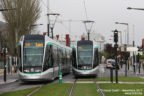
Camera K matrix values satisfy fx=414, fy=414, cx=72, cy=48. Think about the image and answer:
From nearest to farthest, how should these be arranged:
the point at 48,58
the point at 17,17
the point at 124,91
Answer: the point at 124,91 → the point at 48,58 → the point at 17,17

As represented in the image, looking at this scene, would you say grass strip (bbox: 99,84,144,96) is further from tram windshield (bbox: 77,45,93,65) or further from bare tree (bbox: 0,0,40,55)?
bare tree (bbox: 0,0,40,55)

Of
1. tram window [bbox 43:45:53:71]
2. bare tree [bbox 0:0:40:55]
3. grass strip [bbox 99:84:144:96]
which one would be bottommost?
grass strip [bbox 99:84:144:96]

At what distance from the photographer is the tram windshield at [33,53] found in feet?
93.5

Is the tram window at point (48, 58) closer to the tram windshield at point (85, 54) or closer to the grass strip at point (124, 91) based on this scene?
the tram windshield at point (85, 54)

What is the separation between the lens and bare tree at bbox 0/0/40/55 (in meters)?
59.9

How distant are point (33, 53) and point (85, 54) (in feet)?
25.8

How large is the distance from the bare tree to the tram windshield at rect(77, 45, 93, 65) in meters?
25.6

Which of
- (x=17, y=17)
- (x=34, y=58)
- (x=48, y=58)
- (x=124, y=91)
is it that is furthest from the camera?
(x=17, y=17)

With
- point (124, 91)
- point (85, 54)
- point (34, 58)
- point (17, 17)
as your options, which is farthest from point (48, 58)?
point (17, 17)

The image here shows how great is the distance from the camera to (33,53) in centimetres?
2864

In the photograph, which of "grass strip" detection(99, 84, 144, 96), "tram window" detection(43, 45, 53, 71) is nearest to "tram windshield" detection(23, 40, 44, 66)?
"tram window" detection(43, 45, 53, 71)

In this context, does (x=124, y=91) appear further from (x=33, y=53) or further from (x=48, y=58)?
(x=48, y=58)

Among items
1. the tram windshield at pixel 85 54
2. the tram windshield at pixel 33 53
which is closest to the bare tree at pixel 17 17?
the tram windshield at pixel 85 54

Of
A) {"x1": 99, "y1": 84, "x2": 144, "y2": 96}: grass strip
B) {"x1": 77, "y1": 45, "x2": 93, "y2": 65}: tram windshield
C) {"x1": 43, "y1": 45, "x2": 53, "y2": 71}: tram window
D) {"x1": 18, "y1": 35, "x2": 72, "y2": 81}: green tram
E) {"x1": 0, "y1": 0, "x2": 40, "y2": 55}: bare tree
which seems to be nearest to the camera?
{"x1": 99, "y1": 84, "x2": 144, "y2": 96}: grass strip
